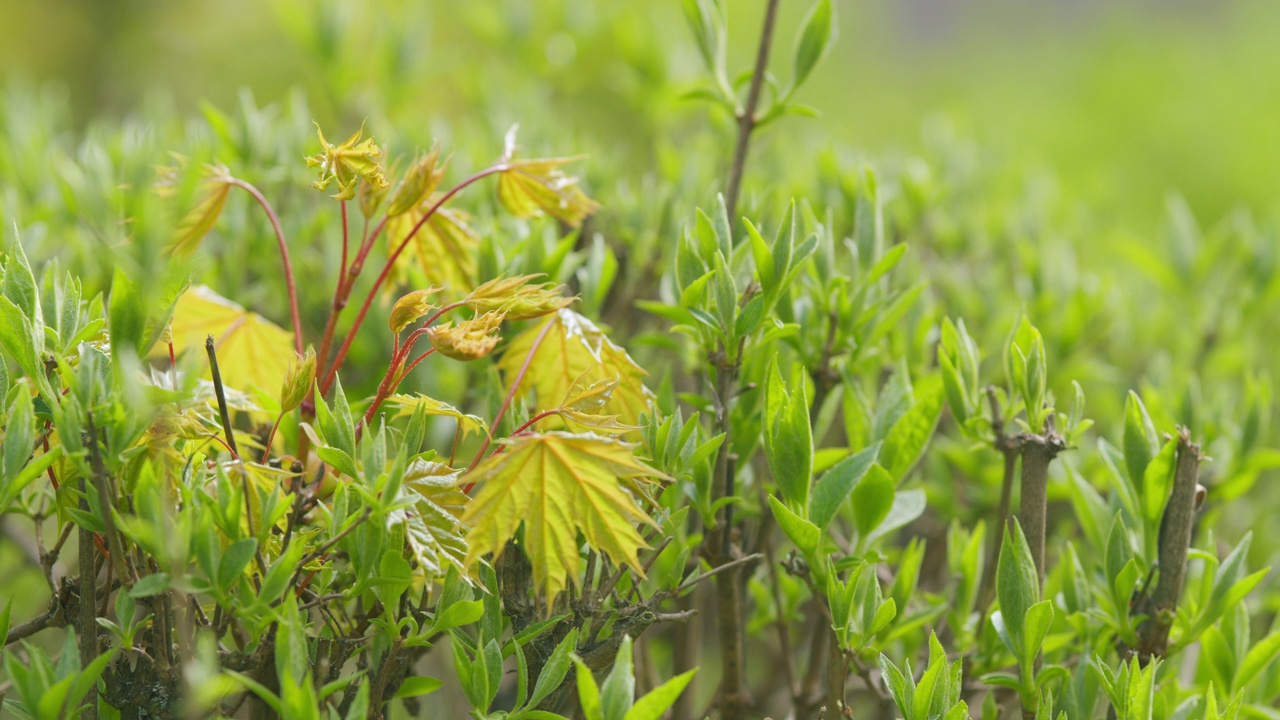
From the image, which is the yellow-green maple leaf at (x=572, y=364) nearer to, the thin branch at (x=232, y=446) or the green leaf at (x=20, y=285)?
the thin branch at (x=232, y=446)

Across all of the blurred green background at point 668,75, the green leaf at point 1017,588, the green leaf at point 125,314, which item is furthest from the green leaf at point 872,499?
the blurred green background at point 668,75

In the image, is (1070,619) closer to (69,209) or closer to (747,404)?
(747,404)

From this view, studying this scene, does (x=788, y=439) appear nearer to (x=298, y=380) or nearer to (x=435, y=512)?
(x=435, y=512)

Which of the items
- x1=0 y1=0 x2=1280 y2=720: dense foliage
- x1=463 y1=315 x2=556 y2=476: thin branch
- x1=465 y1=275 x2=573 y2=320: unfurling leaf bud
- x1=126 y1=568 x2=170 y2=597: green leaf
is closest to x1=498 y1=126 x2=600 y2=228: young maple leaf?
x1=0 y1=0 x2=1280 y2=720: dense foliage

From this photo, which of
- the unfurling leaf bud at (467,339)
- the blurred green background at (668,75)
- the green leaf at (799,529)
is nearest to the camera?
the unfurling leaf bud at (467,339)

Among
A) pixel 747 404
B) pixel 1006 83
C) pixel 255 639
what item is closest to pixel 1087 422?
pixel 747 404
